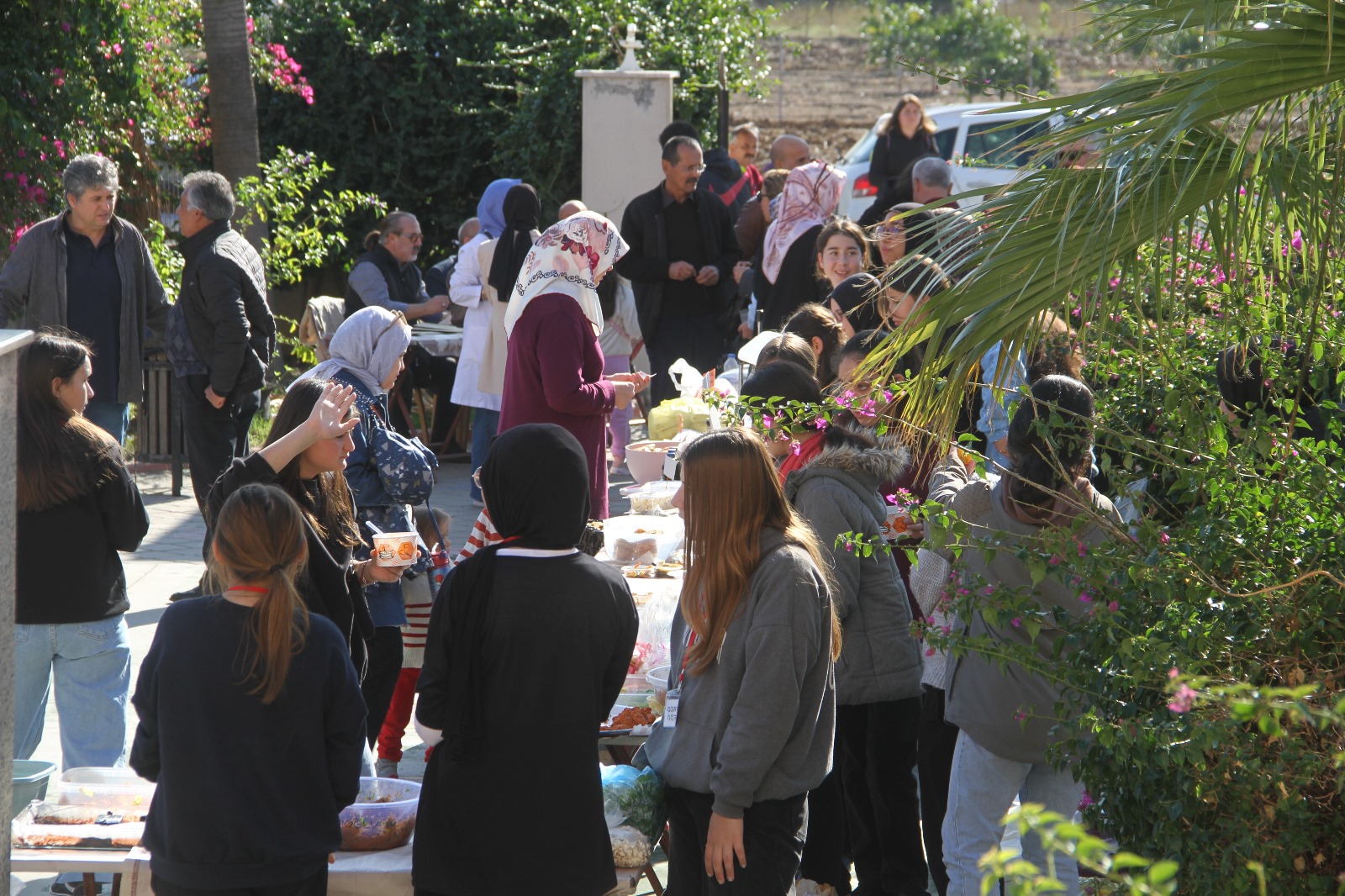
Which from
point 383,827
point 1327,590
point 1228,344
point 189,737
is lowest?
point 383,827

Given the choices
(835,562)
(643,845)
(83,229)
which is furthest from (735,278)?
(643,845)

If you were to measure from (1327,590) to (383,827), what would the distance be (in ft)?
7.70

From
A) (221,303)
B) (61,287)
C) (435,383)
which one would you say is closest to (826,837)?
(221,303)

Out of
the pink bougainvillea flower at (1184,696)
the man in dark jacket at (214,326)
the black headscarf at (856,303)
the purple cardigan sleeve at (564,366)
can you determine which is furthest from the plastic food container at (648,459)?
the pink bougainvillea flower at (1184,696)

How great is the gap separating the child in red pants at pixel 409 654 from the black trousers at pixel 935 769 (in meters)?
1.82

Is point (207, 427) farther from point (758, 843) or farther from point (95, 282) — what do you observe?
point (758, 843)

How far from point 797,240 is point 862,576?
13.3 ft

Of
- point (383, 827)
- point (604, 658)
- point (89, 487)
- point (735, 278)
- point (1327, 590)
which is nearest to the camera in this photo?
point (1327, 590)

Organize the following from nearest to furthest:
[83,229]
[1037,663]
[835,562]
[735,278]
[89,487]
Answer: [1037,663] < [835,562] < [89,487] < [83,229] < [735,278]

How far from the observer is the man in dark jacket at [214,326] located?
7.21 metres

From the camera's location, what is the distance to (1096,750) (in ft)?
9.31

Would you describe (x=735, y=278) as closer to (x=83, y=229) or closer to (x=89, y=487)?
(x=83, y=229)

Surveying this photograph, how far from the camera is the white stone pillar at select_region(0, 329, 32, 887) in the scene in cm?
270

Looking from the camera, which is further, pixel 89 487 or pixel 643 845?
pixel 89 487
